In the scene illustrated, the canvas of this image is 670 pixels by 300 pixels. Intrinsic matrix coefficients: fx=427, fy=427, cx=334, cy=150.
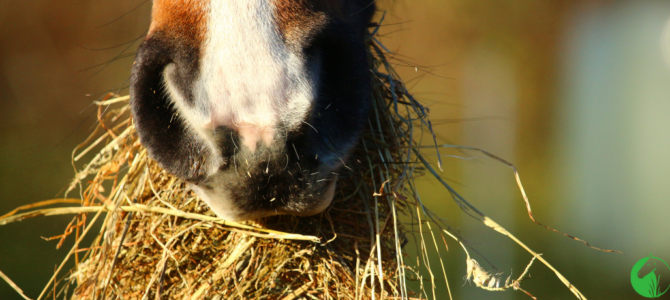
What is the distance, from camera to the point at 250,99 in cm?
45

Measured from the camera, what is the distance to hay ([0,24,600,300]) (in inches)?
23.8

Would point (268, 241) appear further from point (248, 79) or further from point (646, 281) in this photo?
point (646, 281)

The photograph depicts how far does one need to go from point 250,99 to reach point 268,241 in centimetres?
25

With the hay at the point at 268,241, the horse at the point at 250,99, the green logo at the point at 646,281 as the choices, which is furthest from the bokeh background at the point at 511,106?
the horse at the point at 250,99

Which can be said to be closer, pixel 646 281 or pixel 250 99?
pixel 250 99

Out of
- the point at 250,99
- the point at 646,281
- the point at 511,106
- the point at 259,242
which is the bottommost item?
the point at 511,106

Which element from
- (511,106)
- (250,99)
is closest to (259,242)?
(250,99)

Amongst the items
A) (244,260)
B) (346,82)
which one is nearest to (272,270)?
(244,260)

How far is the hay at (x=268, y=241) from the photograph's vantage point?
604mm

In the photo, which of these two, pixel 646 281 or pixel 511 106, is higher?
pixel 646 281

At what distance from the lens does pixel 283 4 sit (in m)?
0.48

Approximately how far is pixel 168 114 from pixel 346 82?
210mm

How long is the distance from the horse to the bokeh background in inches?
102

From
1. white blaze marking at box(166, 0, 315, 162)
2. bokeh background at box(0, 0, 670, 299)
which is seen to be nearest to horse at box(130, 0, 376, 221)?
white blaze marking at box(166, 0, 315, 162)
